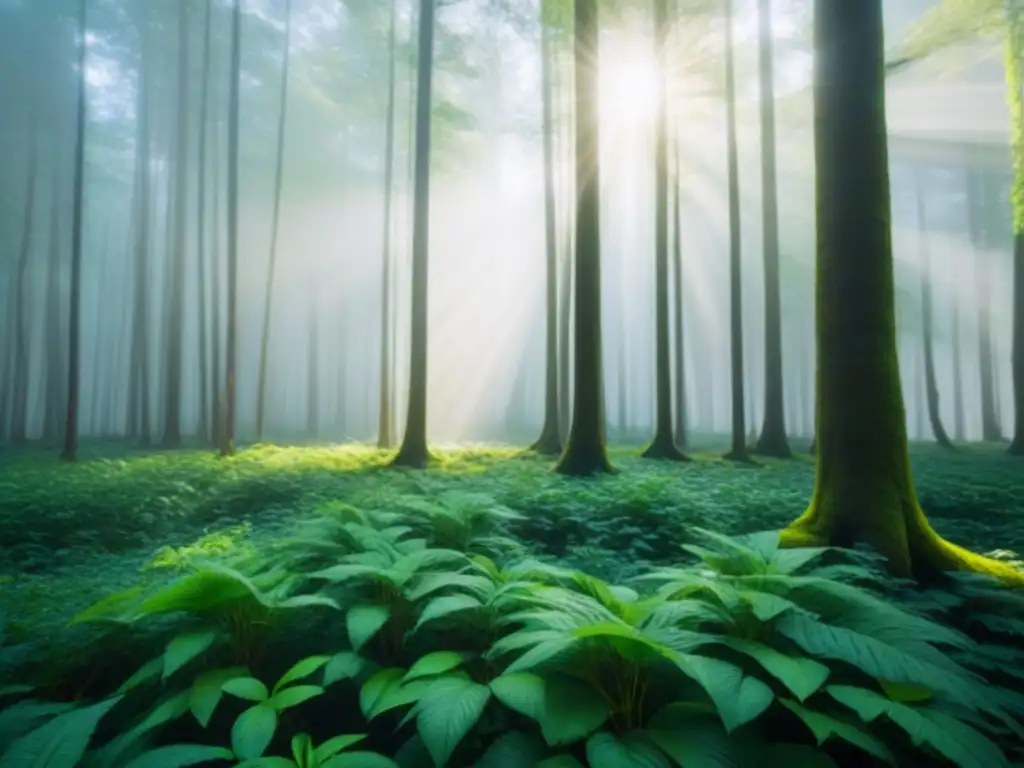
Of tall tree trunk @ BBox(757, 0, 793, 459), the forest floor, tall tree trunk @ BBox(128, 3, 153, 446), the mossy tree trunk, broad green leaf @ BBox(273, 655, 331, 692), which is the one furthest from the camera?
tall tree trunk @ BBox(128, 3, 153, 446)

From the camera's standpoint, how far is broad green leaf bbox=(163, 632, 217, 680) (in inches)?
93.4

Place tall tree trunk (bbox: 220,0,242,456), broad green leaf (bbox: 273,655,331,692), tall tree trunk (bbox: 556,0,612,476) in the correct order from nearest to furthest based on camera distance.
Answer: broad green leaf (bbox: 273,655,331,692) < tall tree trunk (bbox: 556,0,612,476) < tall tree trunk (bbox: 220,0,242,456)

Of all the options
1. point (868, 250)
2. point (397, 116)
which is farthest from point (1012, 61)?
point (397, 116)

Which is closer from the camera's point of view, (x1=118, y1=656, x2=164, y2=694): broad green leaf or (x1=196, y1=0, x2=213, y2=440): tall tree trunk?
(x1=118, y1=656, x2=164, y2=694): broad green leaf

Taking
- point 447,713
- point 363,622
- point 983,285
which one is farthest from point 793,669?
point 983,285

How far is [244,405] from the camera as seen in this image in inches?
1781

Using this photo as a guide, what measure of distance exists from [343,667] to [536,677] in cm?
93

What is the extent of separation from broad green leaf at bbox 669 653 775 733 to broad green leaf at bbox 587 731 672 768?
26cm

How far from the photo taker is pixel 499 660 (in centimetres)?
263

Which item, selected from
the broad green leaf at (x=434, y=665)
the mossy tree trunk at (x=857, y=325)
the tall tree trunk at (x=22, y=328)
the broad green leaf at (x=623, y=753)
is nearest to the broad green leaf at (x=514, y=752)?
the broad green leaf at (x=623, y=753)

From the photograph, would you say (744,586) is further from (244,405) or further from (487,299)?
(244,405)

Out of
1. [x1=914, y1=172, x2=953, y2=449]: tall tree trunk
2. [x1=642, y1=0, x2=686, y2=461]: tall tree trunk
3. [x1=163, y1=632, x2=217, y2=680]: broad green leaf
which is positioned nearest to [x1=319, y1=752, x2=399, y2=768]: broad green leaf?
[x1=163, y1=632, x2=217, y2=680]: broad green leaf

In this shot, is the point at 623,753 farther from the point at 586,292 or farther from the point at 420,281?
the point at 420,281

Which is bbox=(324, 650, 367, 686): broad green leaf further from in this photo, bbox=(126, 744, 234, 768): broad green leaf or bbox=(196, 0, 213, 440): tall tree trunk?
bbox=(196, 0, 213, 440): tall tree trunk
